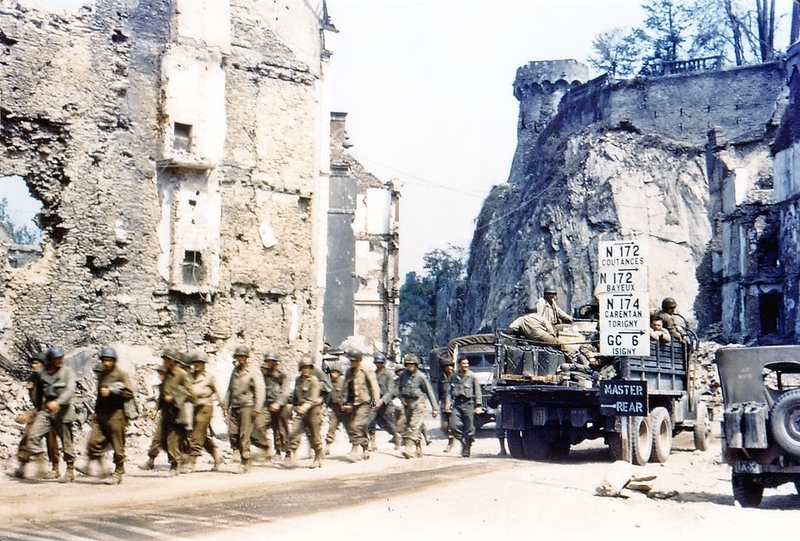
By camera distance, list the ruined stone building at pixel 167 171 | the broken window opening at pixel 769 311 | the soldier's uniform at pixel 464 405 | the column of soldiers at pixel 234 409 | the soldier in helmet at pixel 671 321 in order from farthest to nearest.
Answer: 1. the broken window opening at pixel 769 311
2. the ruined stone building at pixel 167 171
3. the soldier in helmet at pixel 671 321
4. the soldier's uniform at pixel 464 405
5. the column of soldiers at pixel 234 409

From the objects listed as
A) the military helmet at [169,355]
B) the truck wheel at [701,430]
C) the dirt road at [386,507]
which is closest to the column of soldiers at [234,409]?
the military helmet at [169,355]

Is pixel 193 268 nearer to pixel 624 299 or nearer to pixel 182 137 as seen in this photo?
pixel 182 137

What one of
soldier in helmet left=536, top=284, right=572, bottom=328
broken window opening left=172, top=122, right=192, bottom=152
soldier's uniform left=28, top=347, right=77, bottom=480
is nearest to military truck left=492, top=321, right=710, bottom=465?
soldier in helmet left=536, top=284, right=572, bottom=328

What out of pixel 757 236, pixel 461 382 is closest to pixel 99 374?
pixel 461 382

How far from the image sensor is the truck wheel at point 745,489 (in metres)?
11.1

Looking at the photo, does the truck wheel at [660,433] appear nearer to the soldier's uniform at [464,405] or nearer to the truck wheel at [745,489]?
the soldier's uniform at [464,405]

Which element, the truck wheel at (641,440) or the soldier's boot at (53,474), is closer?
the soldier's boot at (53,474)

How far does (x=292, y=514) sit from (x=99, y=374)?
14.5 feet

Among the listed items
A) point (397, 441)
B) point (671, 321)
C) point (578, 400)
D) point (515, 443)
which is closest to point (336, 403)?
point (397, 441)

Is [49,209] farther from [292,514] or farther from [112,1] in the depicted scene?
[292,514]

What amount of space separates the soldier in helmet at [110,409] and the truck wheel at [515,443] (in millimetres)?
7365

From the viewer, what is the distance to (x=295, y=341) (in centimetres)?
2391

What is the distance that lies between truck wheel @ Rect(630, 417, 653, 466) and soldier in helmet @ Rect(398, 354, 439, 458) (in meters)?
3.59

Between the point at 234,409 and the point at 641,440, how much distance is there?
270 inches
